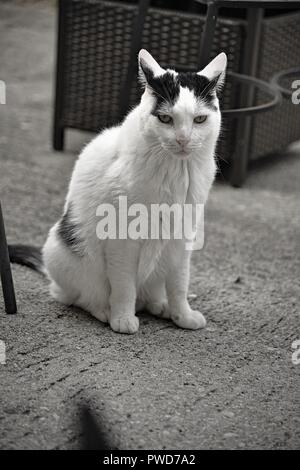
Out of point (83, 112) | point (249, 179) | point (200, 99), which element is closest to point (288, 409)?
point (200, 99)

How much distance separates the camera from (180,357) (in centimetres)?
209

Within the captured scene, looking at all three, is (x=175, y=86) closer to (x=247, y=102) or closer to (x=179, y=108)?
(x=179, y=108)

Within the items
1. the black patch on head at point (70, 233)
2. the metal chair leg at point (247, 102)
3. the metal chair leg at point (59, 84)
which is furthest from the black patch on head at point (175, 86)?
the metal chair leg at point (59, 84)

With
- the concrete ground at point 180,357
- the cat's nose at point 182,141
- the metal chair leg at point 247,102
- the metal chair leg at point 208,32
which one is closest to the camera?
the concrete ground at point 180,357

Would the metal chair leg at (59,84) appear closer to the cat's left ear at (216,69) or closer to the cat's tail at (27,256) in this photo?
the cat's tail at (27,256)

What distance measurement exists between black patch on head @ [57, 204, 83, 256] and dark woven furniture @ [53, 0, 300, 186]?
1.29 m

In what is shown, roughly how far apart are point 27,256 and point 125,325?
23.5 inches

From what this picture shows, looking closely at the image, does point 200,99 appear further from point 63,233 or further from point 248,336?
point 248,336

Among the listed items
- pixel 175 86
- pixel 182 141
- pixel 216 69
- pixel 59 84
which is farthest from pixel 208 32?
pixel 59 84

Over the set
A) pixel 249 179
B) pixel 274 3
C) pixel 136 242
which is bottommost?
pixel 249 179

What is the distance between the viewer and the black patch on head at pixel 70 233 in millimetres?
2219

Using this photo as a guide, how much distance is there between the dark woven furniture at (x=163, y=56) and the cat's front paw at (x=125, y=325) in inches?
59.6
